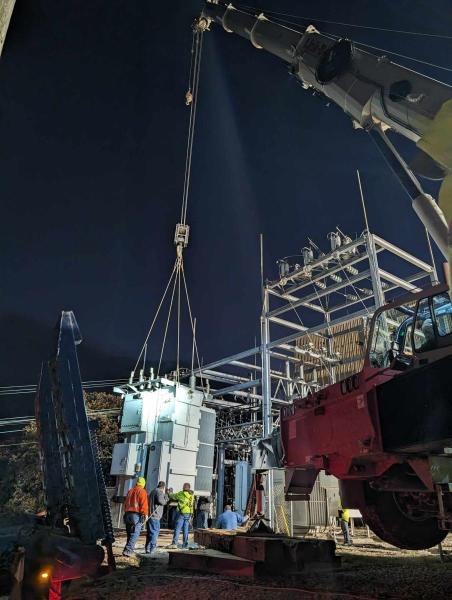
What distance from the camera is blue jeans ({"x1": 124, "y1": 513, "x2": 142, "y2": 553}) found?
9.02 m

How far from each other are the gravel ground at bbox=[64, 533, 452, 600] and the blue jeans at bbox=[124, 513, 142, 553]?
1.86 metres

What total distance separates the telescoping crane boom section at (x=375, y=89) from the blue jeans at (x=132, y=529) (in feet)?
26.2

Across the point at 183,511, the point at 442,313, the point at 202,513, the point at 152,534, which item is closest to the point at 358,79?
the point at 442,313

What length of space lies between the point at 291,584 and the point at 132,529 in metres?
4.73

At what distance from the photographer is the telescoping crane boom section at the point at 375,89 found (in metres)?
5.51

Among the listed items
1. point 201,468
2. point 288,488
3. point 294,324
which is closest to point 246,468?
point 201,468

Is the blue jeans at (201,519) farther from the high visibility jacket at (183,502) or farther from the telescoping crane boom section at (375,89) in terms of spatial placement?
the telescoping crane boom section at (375,89)

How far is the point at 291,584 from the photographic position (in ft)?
18.2

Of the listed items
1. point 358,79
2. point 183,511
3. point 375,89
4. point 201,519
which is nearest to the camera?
point 375,89

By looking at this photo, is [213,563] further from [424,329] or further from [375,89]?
[375,89]

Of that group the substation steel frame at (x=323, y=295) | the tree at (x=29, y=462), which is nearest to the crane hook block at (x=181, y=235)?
the substation steel frame at (x=323, y=295)

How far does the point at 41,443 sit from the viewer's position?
538 cm

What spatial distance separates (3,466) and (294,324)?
2015 cm

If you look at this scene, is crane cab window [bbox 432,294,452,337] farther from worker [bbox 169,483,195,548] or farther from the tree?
the tree
